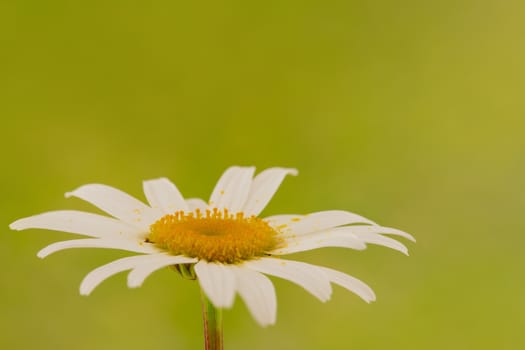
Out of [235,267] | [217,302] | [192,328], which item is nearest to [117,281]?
[192,328]

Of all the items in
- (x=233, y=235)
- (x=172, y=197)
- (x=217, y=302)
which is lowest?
(x=217, y=302)

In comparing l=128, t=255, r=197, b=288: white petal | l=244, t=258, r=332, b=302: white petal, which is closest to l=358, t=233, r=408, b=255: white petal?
l=244, t=258, r=332, b=302: white petal

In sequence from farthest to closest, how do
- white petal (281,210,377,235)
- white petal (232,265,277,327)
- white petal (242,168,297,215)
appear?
white petal (242,168,297,215)
white petal (281,210,377,235)
white petal (232,265,277,327)

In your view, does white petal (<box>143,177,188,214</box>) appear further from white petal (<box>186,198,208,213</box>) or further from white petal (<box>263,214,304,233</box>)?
white petal (<box>263,214,304,233</box>)

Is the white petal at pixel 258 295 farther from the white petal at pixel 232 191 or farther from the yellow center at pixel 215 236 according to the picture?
the white petal at pixel 232 191

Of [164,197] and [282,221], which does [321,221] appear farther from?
[164,197]

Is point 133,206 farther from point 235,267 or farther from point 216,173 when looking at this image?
→ point 216,173
